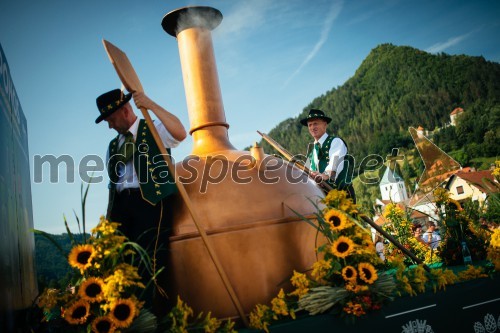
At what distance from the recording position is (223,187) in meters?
3.71

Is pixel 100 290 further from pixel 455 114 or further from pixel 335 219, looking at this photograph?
pixel 455 114

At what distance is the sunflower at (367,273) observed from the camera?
3139mm

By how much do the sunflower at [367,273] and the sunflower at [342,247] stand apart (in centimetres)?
14

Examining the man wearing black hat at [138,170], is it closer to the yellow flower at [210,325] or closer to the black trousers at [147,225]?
the black trousers at [147,225]

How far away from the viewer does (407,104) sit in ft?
399

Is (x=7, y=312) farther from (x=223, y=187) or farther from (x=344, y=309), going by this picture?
(x=344, y=309)

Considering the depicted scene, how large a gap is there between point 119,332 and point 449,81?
13638 centimetres

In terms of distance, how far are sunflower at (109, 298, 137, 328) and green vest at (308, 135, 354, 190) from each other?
10.3 feet

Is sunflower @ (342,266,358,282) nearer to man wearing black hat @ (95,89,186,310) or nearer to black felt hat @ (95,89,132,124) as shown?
man wearing black hat @ (95,89,186,310)

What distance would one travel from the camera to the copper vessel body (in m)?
3.42

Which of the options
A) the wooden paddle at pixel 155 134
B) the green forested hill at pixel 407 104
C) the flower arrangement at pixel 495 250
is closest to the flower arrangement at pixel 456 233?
the flower arrangement at pixel 495 250

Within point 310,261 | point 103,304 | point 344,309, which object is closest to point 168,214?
point 103,304

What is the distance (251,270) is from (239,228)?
338mm

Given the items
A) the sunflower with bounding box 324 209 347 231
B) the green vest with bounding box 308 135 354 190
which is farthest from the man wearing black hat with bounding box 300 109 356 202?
the sunflower with bounding box 324 209 347 231
